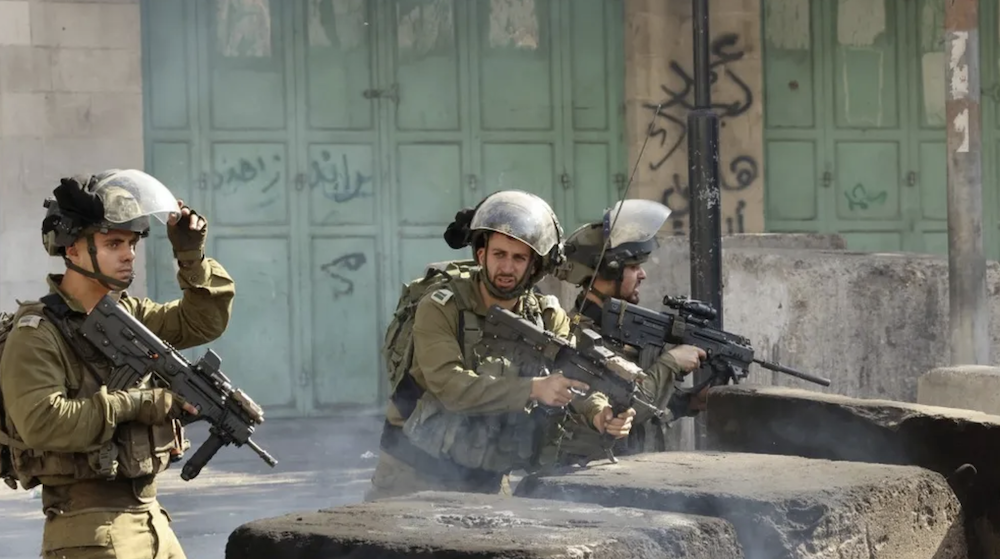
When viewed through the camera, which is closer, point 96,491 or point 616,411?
point 96,491

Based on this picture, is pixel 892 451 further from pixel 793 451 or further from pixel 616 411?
pixel 616 411

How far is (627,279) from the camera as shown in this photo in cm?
616

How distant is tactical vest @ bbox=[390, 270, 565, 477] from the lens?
511cm

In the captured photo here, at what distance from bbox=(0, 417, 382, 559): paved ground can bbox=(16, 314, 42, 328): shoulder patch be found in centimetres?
305

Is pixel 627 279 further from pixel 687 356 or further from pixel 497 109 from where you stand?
pixel 497 109

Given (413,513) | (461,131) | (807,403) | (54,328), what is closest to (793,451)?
(807,403)

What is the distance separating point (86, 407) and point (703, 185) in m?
4.07

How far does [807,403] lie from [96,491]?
229 cm

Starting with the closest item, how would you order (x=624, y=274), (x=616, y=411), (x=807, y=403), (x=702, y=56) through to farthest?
(x=616, y=411), (x=807, y=403), (x=624, y=274), (x=702, y=56)

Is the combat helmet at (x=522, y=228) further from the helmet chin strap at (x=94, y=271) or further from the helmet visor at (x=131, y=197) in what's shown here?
the helmet chin strap at (x=94, y=271)

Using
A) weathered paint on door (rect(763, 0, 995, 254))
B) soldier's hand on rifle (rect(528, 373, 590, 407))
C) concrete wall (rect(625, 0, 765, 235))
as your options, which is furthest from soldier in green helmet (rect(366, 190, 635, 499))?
weathered paint on door (rect(763, 0, 995, 254))

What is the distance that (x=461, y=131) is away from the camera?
11.4 meters

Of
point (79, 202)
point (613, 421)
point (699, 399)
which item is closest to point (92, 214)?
point (79, 202)

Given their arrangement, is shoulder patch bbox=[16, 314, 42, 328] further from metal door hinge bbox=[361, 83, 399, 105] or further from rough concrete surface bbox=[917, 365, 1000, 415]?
metal door hinge bbox=[361, 83, 399, 105]
